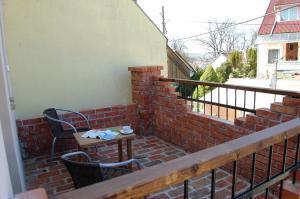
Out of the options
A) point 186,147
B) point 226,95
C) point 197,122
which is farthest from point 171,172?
point 186,147

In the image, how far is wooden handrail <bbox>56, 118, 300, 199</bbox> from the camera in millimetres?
723

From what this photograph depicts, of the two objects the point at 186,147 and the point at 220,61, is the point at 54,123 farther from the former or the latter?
the point at 220,61

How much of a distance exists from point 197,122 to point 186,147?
1.58 feet

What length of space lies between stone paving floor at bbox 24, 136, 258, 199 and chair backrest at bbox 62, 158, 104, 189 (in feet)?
2.79

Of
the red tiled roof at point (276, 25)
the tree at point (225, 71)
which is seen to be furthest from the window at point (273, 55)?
the tree at point (225, 71)

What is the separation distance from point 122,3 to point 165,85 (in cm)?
154

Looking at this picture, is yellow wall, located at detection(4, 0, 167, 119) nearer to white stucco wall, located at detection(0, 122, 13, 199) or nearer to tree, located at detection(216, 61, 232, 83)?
white stucco wall, located at detection(0, 122, 13, 199)

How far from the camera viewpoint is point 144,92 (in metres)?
4.11

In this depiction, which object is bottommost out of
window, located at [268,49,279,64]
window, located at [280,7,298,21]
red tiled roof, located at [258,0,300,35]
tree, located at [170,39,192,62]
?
window, located at [268,49,279,64]

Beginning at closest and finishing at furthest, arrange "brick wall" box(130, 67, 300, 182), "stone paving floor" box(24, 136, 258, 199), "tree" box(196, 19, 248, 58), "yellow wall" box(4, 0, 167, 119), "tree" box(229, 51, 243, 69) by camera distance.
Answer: "brick wall" box(130, 67, 300, 182) → "stone paving floor" box(24, 136, 258, 199) → "yellow wall" box(4, 0, 167, 119) → "tree" box(229, 51, 243, 69) → "tree" box(196, 19, 248, 58)

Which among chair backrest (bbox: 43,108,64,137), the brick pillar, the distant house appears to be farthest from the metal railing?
the distant house

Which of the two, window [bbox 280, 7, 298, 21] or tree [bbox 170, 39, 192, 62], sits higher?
window [bbox 280, 7, 298, 21]

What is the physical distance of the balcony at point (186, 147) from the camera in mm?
850

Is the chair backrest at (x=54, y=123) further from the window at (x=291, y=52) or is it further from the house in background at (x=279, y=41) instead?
the window at (x=291, y=52)
